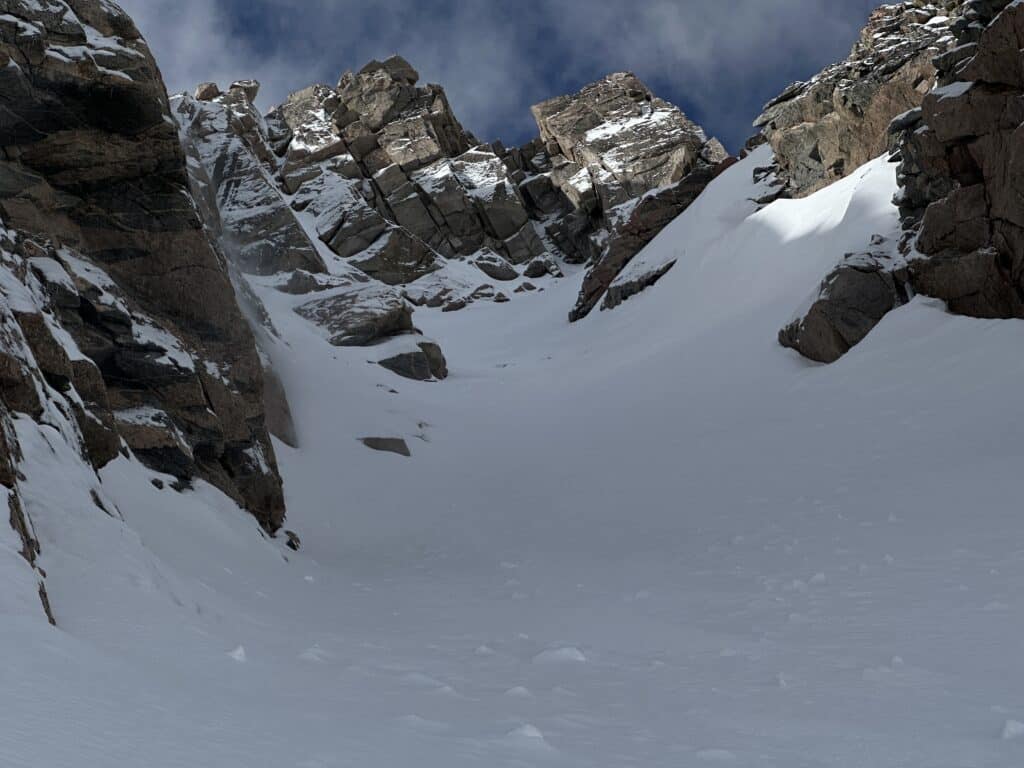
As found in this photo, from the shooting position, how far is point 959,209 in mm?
18594

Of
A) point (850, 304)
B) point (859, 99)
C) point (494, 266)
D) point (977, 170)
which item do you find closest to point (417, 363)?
point (850, 304)

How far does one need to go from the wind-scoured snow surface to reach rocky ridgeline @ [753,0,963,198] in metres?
12.7

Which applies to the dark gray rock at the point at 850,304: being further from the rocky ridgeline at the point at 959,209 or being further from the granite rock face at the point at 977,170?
the granite rock face at the point at 977,170

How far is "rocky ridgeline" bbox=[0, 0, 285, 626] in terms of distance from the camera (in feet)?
40.9

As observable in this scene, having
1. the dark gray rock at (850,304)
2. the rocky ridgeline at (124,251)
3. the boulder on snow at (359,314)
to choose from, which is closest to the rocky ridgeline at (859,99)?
the dark gray rock at (850,304)

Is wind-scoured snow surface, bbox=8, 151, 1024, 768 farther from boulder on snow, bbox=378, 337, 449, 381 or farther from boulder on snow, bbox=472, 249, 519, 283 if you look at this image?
boulder on snow, bbox=472, 249, 519, 283

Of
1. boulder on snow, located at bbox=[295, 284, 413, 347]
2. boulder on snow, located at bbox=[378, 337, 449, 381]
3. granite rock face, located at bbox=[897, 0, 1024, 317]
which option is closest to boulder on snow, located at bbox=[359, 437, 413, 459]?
boulder on snow, located at bbox=[378, 337, 449, 381]

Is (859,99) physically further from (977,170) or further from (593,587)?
(593,587)

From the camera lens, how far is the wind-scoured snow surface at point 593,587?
444 cm

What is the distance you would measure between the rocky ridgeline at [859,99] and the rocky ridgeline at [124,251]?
29027 millimetres

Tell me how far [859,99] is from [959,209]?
62.0 feet

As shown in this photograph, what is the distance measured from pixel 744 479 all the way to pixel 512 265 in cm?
7182

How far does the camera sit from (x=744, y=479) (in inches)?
593

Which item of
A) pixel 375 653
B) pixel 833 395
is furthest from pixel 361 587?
pixel 833 395
